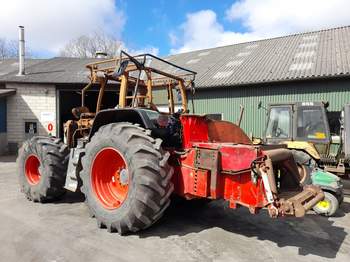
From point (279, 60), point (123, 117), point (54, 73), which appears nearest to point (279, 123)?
point (123, 117)

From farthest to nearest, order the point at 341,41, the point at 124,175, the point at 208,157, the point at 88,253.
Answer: the point at 341,41 < the point at 124,175 < the point at 208,157 < the point at 88,253

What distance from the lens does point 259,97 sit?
14102 millimetres

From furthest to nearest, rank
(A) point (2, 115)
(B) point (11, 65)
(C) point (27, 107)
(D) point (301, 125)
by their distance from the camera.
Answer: (B) point (11, 65) < (C) point (27, 107) < (A) point (2, 115) < (D) point (301, 125)

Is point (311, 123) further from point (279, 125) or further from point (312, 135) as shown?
point (279, 125)

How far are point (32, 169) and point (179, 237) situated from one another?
358cm

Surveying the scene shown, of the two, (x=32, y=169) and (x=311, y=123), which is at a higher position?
(x=311, y=123)

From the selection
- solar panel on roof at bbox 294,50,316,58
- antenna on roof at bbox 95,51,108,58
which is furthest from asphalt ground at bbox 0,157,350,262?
antenna on roof at bbox 95,51,108,58

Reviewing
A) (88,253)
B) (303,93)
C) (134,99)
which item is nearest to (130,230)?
(88,253)

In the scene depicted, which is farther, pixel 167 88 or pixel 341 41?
pixel 341 41

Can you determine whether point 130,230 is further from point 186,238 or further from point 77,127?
point 77,127

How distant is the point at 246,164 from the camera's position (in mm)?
4145

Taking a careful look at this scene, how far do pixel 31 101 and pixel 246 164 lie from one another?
14394 millimetres

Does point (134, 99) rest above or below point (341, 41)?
below

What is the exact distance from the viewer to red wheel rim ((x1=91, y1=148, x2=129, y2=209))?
5.01m
